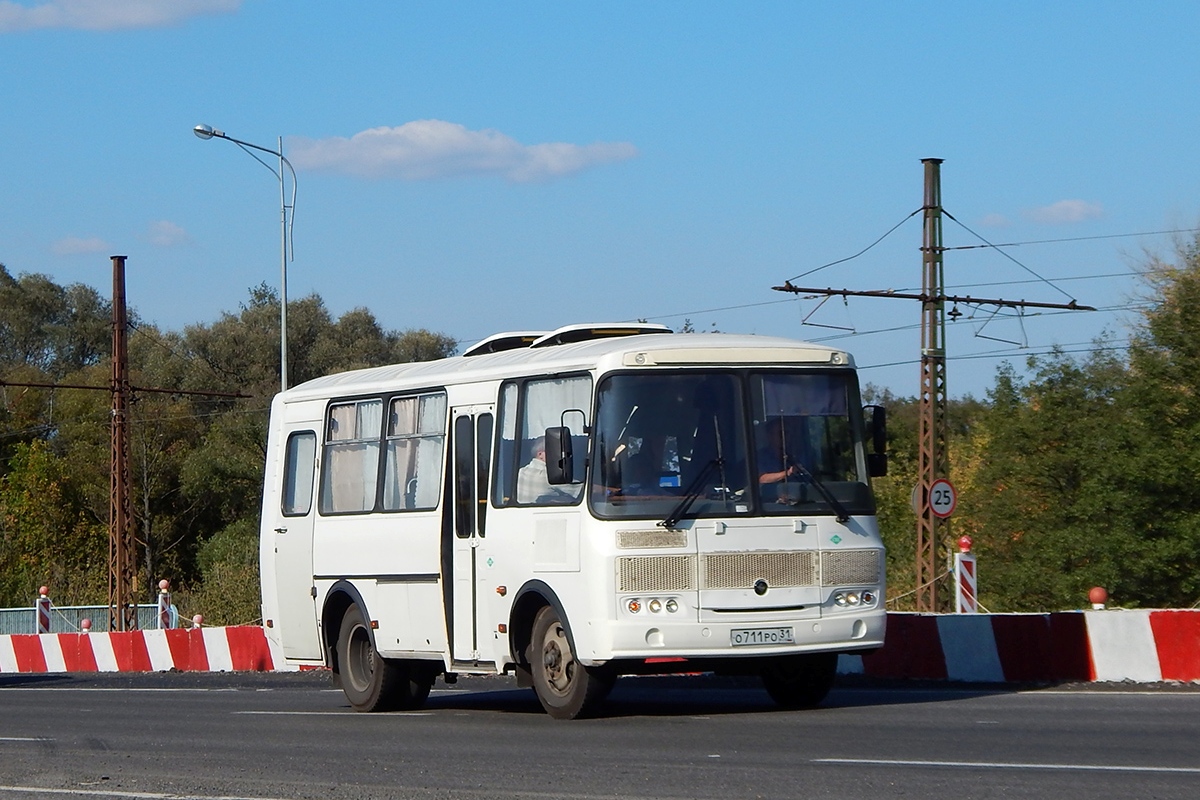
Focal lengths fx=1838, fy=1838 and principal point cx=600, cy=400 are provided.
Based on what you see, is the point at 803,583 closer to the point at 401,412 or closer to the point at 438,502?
the point at 438,502

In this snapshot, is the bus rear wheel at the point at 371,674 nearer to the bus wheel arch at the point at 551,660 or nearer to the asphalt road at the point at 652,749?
the asphalt road at the point at 652,749

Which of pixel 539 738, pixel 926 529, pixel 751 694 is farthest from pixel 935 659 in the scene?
pixel 926 529

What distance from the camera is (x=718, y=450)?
518 inches

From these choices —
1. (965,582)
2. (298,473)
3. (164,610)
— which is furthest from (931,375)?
(298,473)

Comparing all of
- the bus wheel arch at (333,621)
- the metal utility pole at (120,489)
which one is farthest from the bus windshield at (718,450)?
the metal utility pole at (120,489)

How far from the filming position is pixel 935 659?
17781mm

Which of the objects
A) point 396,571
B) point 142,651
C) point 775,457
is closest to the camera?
point 775,457

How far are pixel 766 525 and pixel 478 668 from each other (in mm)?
2827

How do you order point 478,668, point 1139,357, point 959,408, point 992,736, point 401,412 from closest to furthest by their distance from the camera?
point 992,736
point 478,668
point 401,412
point 1139,357
point 959,408

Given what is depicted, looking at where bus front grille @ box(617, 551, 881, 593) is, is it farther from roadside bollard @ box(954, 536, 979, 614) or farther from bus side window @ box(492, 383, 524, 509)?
roadside bollard @ box(954, 536, 979, 614)

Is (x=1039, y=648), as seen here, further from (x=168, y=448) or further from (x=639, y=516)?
(x=168, y=448)

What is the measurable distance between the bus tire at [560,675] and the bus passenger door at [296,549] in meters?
3.79

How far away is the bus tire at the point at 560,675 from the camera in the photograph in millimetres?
13148

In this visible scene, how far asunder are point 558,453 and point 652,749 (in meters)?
2.61
